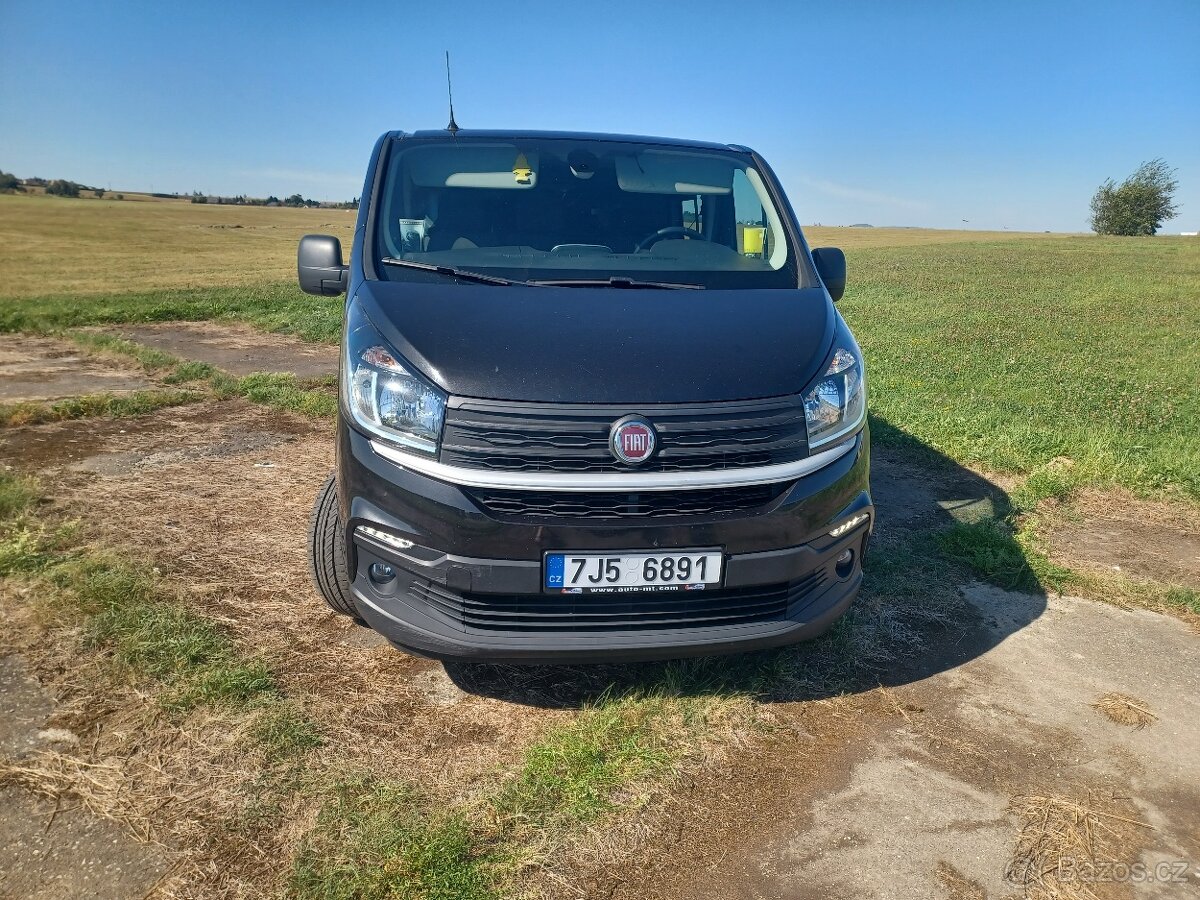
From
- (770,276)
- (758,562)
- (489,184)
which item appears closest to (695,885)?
(758,562)

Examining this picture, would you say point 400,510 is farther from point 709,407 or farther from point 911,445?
point 911,445

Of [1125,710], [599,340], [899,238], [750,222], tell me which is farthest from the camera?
[899,238]

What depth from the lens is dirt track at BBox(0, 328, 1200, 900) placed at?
217 centimetres

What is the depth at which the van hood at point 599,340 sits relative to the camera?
2.48m

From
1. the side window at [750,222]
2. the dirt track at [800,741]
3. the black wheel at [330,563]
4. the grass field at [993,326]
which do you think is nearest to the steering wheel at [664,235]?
the side window at [750,222]

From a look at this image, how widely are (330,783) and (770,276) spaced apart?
245 cm

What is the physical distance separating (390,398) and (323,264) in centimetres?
132

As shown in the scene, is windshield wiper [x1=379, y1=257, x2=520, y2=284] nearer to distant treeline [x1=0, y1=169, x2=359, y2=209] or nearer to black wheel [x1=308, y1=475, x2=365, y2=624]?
black wheel [x1=308, y1=475, x2=365, y2=624]

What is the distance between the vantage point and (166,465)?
5363 mm

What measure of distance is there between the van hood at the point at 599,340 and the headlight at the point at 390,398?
0.14ft

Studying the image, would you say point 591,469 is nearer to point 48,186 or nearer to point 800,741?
point 800,741

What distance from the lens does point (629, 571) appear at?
247cm

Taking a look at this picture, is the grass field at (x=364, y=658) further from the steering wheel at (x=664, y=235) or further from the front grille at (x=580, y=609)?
the steering wheel at (x=664, y=235)
